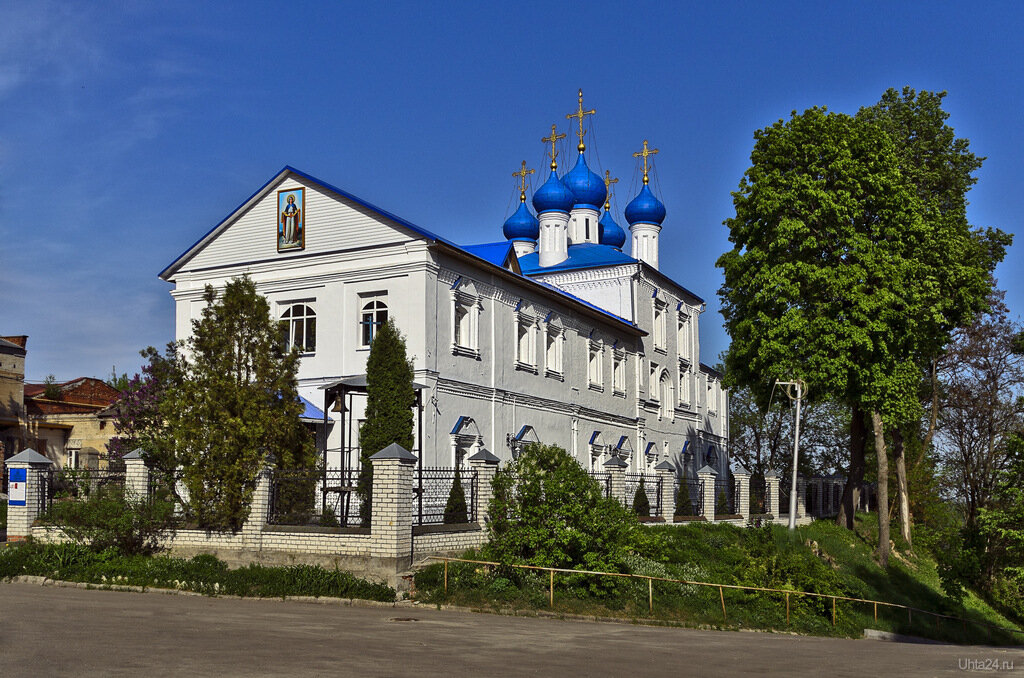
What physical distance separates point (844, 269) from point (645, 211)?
1685 cm

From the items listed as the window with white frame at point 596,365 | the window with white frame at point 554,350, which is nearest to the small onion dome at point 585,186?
the window with white frame at point 596,365

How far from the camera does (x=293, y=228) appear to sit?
83.4 ft

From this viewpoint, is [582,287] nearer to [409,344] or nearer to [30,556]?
[409,344]

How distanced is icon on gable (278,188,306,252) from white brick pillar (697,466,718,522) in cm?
1308

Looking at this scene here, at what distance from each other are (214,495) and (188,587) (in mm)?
1959

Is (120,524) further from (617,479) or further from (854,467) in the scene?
(854,467)

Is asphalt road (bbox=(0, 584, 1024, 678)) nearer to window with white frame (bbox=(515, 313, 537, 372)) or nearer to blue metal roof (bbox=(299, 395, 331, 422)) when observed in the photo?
blue metal roof (bbox=(299, 395, 331, 422))

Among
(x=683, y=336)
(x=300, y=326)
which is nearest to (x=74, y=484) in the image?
(x=300, y=326)

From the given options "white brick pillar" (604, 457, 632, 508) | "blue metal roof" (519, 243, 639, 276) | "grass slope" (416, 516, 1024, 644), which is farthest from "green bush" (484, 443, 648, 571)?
"blue metal roof" (519, 243, 639, 276)

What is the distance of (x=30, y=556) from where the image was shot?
17656 millimetres

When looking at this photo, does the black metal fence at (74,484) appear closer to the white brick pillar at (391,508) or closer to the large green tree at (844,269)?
the white brick pillar at (391,508)

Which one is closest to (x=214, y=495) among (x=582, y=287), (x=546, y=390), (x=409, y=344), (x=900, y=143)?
(x=409, y=344)

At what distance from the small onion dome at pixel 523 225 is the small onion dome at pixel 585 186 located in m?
2.06

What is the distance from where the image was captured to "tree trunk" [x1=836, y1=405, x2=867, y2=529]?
31031 millimetres
